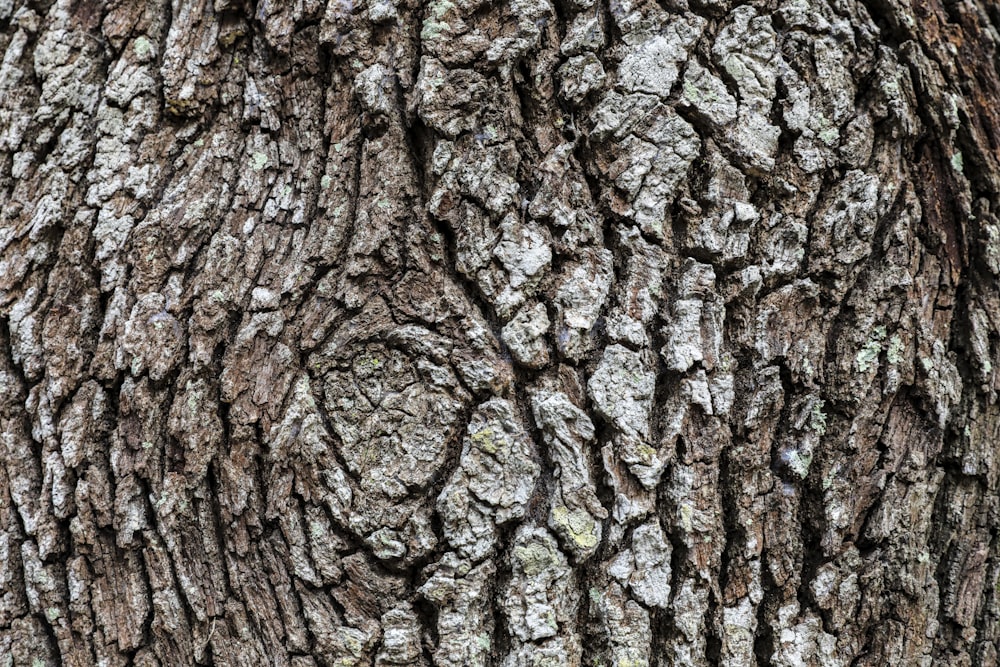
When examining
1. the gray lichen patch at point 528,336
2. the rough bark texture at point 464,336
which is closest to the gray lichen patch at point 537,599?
the rough bark texture at point 464,336

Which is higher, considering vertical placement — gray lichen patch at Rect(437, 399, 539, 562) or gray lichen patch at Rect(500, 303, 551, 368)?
gray lichen patch at Rect(500, 303, 551, 368)

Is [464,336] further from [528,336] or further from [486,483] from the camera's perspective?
[486,483]

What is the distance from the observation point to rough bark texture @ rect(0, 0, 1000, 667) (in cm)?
157

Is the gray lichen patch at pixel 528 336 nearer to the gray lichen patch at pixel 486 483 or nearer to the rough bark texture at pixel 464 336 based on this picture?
the rough bark texture at pixel 464 336

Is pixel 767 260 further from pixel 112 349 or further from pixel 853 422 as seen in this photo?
pixel 112 349

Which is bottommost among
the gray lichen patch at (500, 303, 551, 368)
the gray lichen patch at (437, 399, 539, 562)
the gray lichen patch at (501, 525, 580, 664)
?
the gray lichen patch at (501, 525, 580, 664)

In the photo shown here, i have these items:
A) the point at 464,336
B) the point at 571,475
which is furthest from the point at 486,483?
the point at 464,336

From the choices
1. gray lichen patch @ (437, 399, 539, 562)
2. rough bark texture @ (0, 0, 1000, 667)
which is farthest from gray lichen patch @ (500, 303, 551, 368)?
gray lichen patch @ (437, 399, 539, 562)

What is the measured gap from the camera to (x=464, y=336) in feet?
5.18

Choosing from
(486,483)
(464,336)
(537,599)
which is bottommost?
(537,599)

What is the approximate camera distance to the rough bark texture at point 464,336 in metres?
1.57

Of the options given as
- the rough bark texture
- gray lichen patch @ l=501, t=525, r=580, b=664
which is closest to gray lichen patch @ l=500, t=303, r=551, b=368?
the rough bark texture

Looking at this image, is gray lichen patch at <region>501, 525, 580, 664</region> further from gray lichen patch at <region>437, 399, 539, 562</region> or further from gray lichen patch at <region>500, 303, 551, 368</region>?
gray lichen patch at <region>500, 303, 551, 368</region>

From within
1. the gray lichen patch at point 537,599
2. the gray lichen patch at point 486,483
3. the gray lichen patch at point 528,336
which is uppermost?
the gray lichen patch at point 528,336
